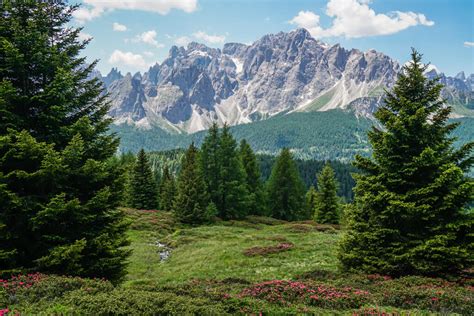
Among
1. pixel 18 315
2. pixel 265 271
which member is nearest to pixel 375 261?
pixel 265 271

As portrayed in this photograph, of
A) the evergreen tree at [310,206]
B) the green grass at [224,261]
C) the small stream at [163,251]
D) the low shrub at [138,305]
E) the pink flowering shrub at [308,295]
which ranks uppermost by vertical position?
the low shrub at [138,305]

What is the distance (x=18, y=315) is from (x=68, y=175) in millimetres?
7720

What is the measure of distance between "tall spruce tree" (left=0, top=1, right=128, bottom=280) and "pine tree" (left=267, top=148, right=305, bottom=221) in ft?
171

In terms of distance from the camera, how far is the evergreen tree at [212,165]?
57894 millimetres

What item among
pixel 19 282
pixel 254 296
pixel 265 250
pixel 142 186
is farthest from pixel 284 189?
pixel 19 282

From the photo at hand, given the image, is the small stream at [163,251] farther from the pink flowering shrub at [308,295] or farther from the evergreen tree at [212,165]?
the pink flowering shrub at [308,295]

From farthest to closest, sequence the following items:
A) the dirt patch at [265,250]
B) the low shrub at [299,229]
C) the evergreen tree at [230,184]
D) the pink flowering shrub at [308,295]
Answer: the evergreen tree at [230,184], the low shrub at [299,229], the dirt patch at [265,250], the pink flowering shrub at [308,295]

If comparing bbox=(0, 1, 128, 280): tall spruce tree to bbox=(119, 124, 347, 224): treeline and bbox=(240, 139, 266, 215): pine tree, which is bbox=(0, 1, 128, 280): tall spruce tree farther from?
bbox=(240, 139, 266, 215): pine tree

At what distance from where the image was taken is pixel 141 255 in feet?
103

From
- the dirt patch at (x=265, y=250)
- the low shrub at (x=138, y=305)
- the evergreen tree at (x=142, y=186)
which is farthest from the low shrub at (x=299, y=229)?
the evergreen tree at (x=142, y=186)

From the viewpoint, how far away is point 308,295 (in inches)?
464

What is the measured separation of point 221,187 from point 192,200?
752 centimetres

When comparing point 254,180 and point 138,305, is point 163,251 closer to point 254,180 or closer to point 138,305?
point 138,305

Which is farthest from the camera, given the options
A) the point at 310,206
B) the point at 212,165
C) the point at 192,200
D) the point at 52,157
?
the point at 310,206
